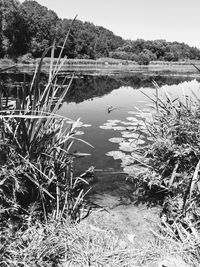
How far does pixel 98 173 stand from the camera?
179 inches

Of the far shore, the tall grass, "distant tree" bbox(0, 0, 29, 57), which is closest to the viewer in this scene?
the tall grass

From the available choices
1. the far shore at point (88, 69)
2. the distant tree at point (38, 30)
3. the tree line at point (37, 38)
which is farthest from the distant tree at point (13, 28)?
the far shore at point (88, 69)

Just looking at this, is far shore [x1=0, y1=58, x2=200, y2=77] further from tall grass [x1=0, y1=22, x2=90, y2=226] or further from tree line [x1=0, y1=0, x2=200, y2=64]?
tall grass [x1=0, y1=22, x2=90, y2=226]

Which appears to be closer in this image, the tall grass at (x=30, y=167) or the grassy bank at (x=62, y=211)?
the grassy bank at (x=62, y=211)

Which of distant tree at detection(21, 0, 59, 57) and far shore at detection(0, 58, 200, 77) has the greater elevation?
distant tree at detection(21, 0, 59, 57)

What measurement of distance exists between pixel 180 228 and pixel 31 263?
5.06 feet

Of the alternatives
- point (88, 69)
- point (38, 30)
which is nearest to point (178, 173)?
point (88, 69)

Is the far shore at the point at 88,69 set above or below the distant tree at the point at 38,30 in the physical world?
below

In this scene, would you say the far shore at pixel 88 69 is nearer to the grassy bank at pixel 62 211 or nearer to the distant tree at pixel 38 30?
the distant tree at pixel 38 30

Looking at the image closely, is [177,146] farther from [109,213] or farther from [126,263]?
[126,263]

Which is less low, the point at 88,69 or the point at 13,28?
the point at 13,28

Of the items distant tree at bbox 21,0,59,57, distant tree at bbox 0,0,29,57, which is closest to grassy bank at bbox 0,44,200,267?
distant tree at bbox 0,0,29,57

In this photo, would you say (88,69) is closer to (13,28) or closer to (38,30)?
(13,28)

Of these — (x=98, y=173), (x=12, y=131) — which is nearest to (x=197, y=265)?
(x=12, y=131)
